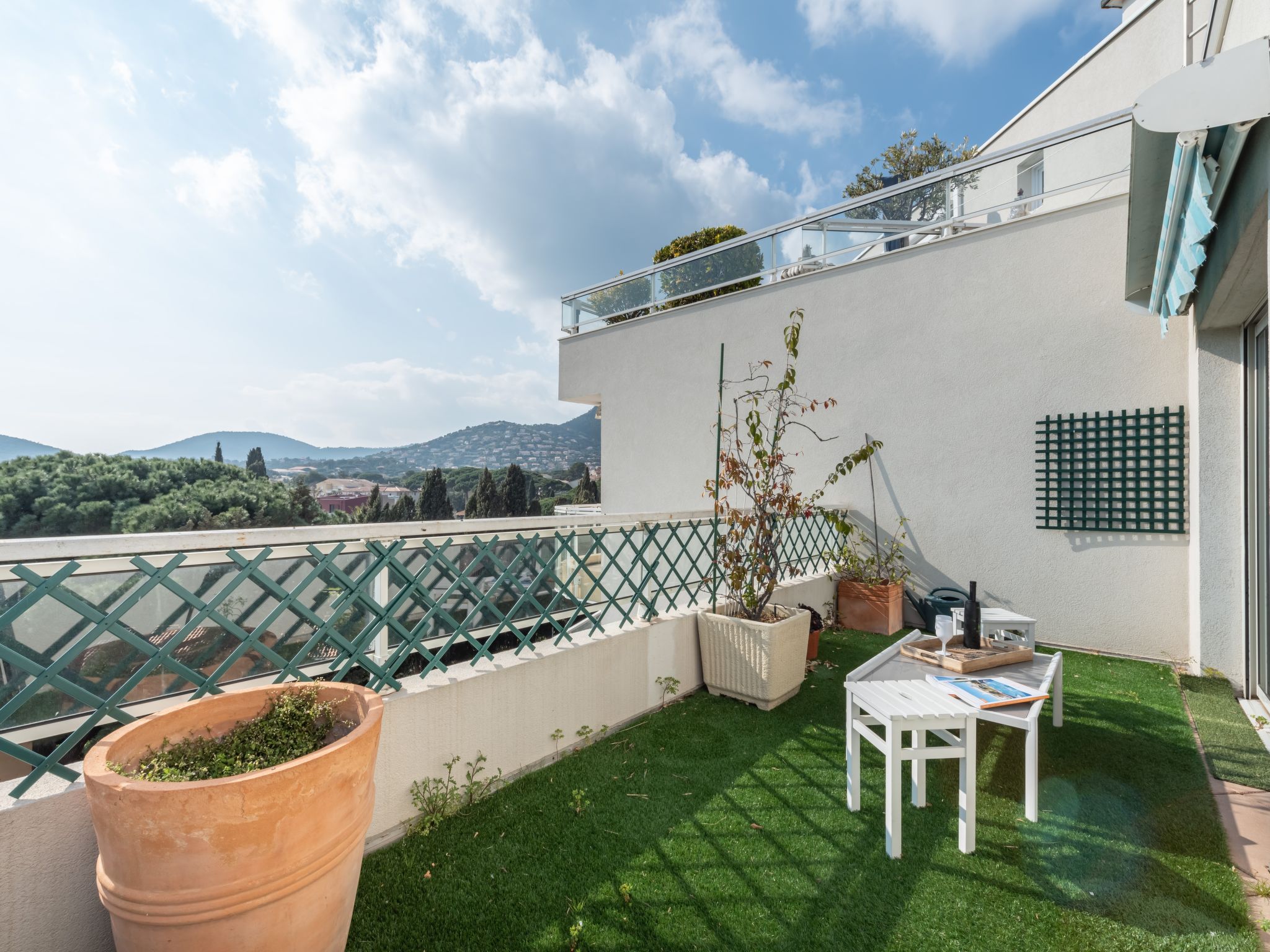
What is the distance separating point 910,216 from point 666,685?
4607mm

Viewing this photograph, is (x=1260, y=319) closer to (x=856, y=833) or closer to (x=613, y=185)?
(x=856, y=833)

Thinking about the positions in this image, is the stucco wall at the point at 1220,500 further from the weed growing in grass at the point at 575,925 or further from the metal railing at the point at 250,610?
the weed growing in grass at the point at 575,925

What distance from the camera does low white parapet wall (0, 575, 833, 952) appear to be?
1264 millimetres

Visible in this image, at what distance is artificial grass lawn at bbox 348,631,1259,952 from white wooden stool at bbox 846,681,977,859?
0.27 ft

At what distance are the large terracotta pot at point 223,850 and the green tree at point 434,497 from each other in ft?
80.3

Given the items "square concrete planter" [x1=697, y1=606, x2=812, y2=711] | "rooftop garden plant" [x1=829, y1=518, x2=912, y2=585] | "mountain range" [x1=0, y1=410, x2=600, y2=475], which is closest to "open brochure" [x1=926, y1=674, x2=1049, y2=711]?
"square concrete planter" [x1=697, y1=606, x2=812, y2=711]

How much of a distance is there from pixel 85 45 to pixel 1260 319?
55.6ft

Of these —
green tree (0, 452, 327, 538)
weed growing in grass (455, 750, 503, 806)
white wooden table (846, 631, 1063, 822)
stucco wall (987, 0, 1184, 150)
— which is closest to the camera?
white wooden table (846, 631, 1063, 822)

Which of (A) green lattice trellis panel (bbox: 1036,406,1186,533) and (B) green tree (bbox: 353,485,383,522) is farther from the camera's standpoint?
(B) green tree (bbox: 353,485,383,522)

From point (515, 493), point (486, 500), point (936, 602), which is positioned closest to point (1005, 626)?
point (936, 602)

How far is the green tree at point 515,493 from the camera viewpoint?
23.6 metres

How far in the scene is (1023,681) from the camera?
2221 millimetres

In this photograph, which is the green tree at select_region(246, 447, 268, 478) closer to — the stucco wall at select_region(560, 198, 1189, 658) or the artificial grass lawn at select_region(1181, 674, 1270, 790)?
the stucco wall at select_region(560, 198, 1189, 658)

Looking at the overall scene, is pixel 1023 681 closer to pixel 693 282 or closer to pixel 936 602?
pixel 936 602
